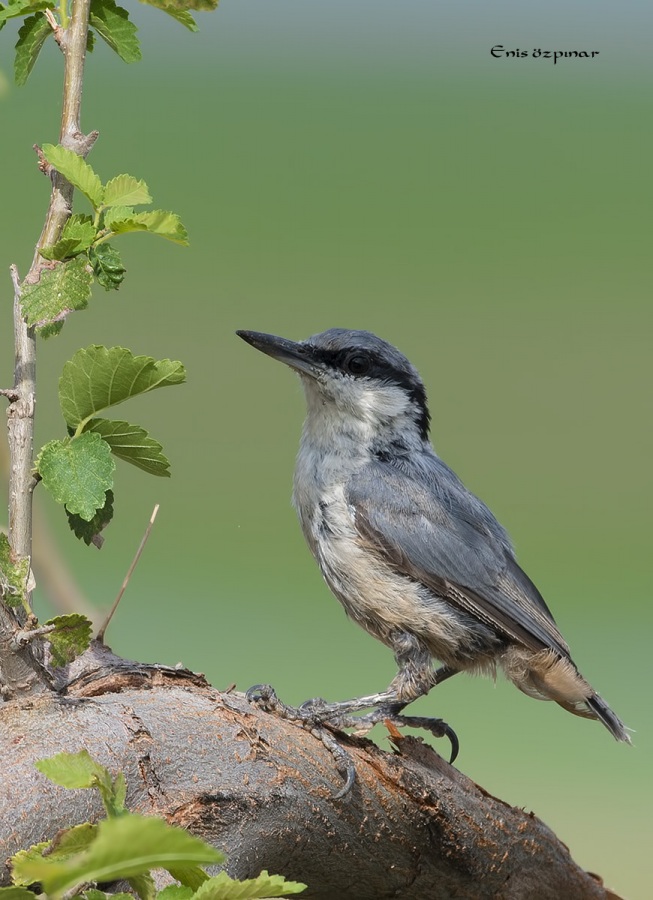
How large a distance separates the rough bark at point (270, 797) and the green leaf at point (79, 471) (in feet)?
0.66

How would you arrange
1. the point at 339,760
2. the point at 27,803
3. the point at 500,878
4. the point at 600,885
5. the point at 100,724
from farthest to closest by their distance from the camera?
the point at 600,885 < the point at 500,878 < the point at 339,760 < the point at 100,724 < the point at 27,803

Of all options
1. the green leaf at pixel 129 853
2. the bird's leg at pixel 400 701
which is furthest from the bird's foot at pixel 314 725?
the green leaf at pixel 129 853

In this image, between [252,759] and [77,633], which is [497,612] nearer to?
[252,759]

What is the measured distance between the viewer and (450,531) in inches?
77.3

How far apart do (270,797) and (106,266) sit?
576 millimetres

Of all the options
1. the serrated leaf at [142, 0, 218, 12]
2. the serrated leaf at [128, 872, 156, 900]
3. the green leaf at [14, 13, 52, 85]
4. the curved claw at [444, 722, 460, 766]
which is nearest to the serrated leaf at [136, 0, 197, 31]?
the serrated leaf at [142, 0, 218, 12]

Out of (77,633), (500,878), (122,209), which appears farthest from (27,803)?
(500,878)

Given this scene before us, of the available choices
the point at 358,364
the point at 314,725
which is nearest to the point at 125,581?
the point at 314,725

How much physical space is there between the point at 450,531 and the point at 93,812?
1.10 meters

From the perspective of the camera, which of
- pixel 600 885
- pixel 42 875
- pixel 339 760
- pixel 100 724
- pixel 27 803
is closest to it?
pixel 42 875

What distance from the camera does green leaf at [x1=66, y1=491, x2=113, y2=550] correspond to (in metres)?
1.12

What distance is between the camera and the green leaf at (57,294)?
103 cm

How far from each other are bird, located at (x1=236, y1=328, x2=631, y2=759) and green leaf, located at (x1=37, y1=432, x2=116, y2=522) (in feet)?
2.53

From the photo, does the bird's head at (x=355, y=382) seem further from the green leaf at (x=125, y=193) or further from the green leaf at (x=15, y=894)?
the green leaf at (x=15, y=894)
